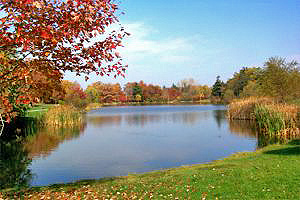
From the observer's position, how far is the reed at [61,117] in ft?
91.4

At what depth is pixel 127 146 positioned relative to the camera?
59.0 ft

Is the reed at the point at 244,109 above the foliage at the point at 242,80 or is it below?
below

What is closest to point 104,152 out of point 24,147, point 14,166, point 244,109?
point 14,166

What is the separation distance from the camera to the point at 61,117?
28.3m

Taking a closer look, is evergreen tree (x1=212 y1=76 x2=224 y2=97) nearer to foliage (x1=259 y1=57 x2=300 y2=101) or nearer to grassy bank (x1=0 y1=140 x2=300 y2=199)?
foliage (x1=259 y1=57 x2=300 y2=101)

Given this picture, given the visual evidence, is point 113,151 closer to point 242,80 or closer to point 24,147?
point 24,147

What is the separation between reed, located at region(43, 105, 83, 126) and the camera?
2784cm

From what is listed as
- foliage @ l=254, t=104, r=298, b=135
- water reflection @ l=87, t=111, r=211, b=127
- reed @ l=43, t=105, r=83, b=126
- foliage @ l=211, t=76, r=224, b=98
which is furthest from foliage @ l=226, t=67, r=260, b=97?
foliage @ l=254, t=104, r=298, b=135

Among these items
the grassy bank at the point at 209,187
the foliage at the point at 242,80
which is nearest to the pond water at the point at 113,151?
the grassy bank at the point at 209,187

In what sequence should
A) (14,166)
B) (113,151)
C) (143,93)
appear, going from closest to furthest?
(14,166) < (113,151) < (143,93)

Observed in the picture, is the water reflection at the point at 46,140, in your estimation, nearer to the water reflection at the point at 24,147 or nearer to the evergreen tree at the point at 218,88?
the water reflection at the point at 24,147

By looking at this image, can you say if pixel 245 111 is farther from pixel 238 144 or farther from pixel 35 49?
pixel 35 49

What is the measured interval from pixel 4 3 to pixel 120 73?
2.20 meters

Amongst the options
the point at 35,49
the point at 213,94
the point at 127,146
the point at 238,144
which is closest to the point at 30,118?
the point at 127,146
